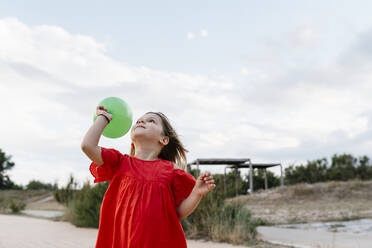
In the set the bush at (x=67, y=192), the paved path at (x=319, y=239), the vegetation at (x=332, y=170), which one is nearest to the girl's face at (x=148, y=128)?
the paved path at (x=319, y=239)

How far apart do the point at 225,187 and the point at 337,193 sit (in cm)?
1506

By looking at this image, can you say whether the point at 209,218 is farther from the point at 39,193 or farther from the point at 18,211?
the point at 39,193

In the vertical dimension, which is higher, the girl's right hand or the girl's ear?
the girl's right hand

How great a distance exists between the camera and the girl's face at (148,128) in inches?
103

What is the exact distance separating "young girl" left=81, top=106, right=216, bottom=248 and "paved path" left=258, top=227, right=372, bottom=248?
479 cm

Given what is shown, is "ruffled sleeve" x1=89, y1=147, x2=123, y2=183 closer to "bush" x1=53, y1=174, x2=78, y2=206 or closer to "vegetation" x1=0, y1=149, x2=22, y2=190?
"bush" x1=53, y1=174, x2=78, y2=206

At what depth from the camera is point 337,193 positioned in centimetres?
2086

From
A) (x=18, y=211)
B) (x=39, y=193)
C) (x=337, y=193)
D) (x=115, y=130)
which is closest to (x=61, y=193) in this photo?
(x=18, y=211)

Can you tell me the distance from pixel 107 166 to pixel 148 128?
403 millimetres

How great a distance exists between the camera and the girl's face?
8.59ft

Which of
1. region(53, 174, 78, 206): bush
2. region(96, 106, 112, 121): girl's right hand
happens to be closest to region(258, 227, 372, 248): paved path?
region(96, 106, 112, 121): girl's right hand

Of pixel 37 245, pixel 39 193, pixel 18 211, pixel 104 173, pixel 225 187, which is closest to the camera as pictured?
pixel 104 173

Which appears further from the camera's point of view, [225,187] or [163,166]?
[225,187]

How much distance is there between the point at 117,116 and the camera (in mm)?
2559
